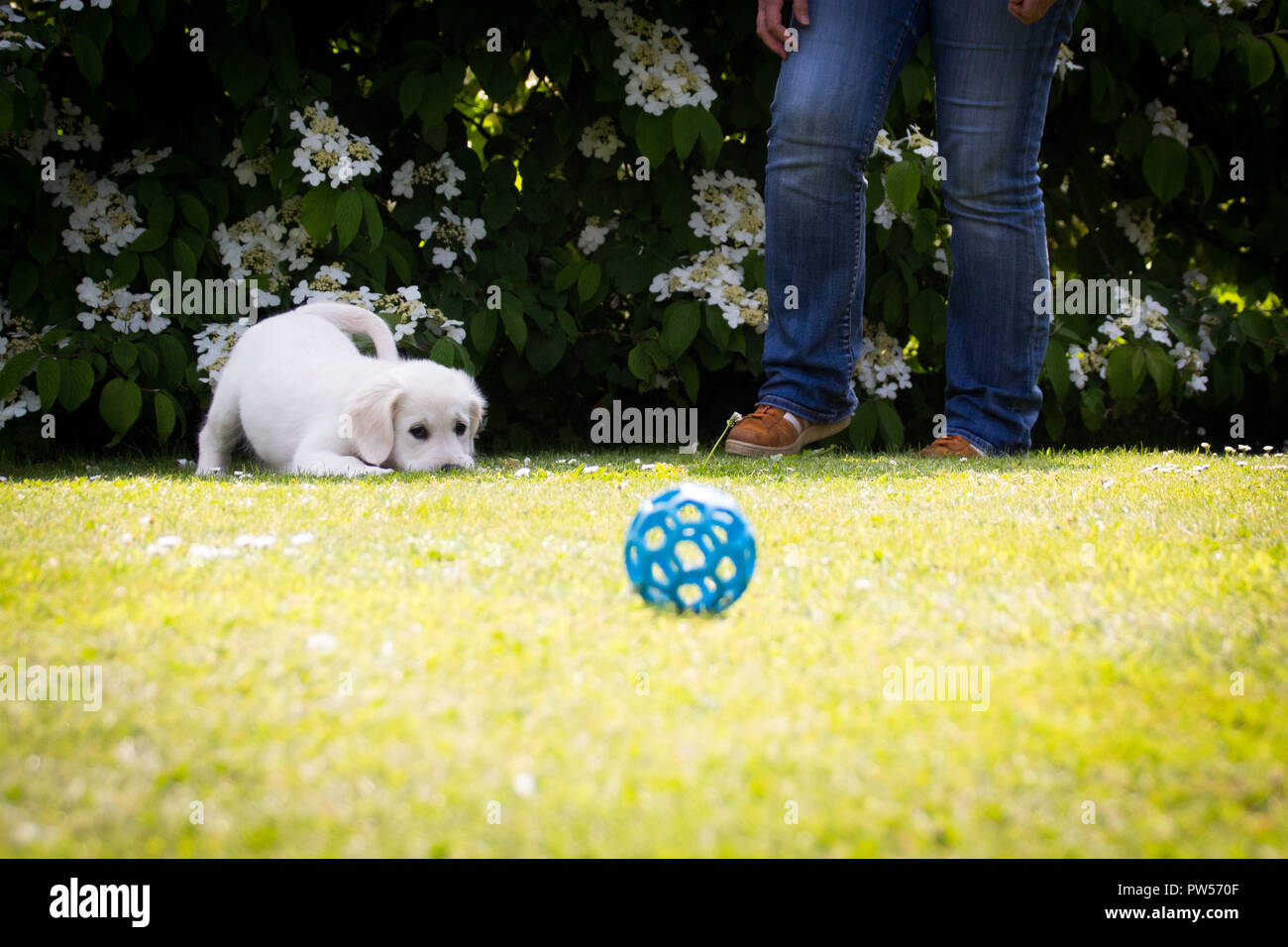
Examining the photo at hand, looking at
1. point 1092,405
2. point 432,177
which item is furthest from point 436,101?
point 1092,405

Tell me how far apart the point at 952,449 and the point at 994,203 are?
0.80m

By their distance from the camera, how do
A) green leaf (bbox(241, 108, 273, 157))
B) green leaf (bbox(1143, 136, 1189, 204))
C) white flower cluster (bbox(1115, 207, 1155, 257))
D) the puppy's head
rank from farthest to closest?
white flower cluster (bbox(1115, 207, 1155, 257)) → green leaf (bbox(1143, 136, 1189, 204)) → green leaf (bbox(241, 108, 273, 157)) → the puppy's head

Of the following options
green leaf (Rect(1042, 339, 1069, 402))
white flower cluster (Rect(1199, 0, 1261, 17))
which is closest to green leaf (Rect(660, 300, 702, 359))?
green leaf (Rect(1042, 339, 1069, 402))

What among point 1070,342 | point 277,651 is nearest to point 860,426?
point 1070,342

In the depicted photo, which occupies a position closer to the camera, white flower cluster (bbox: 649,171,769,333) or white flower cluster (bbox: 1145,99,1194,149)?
white flower cluster (bbox: 649,171,769,333)

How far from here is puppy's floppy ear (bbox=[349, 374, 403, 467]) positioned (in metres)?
3.37

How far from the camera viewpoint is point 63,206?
3816 mm

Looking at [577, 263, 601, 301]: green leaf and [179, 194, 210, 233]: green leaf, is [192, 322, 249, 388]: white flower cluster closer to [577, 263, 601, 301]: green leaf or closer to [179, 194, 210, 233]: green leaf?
[179, 194, 210, 233]: green leaf

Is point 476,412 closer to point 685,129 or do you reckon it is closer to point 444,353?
point 444,353

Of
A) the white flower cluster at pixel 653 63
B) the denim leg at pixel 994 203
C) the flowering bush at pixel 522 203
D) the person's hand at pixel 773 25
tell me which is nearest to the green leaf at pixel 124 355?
the flowering bush at pixel 522 203

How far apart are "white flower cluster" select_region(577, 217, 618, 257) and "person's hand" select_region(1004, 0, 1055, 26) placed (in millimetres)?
1690

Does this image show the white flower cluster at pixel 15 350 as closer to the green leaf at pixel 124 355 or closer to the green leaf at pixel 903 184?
the green leaf at pixel 124 355

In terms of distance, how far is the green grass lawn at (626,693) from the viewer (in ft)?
2.94

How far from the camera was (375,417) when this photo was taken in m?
3.37
